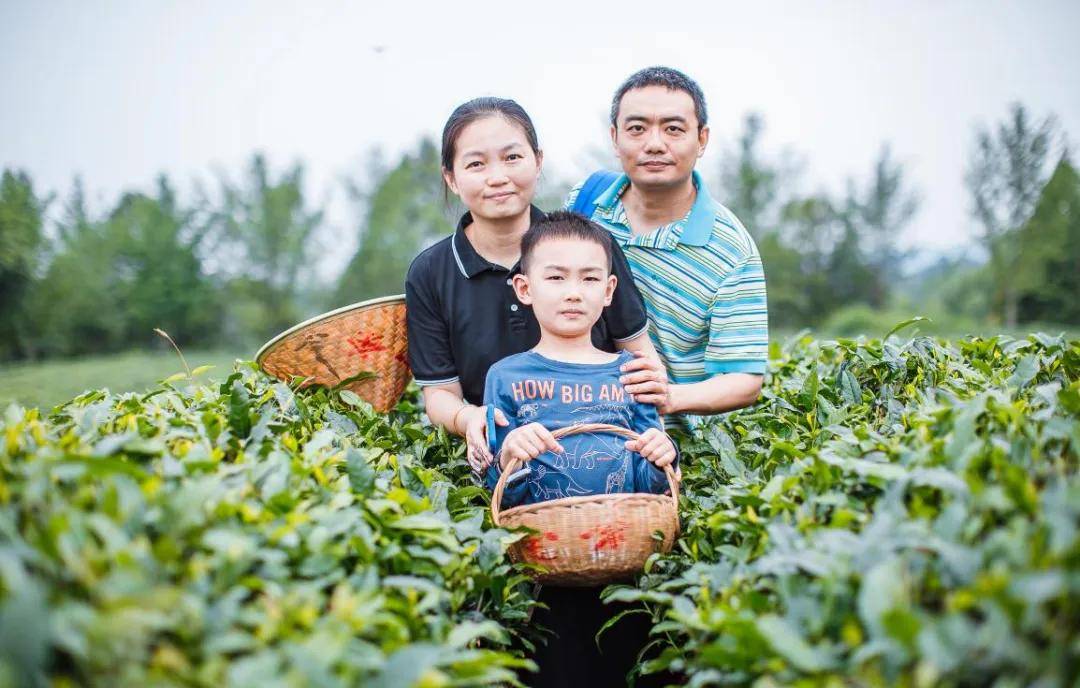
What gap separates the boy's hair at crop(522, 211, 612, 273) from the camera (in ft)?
8.78

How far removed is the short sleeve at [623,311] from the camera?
295cm

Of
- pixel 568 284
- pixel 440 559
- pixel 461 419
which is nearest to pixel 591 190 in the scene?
pixel 568 284

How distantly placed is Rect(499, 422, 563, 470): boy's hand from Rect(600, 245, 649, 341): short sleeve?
0.71m

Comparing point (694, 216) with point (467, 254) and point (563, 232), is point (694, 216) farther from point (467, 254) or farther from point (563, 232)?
point (467, 254)

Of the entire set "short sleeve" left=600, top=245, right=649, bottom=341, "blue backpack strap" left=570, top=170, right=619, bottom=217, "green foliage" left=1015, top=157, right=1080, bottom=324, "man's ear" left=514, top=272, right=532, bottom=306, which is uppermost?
"blue backpack strap" left=570, top=170, right=619, bottom=217

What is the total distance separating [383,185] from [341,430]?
75.6 ft

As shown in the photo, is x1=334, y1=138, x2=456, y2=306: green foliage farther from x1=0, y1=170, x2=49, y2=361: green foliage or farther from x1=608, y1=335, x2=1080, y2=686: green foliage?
x1=608, y1=335, x2=1080, y2=686: green foliage

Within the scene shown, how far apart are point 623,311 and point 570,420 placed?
1.85ft

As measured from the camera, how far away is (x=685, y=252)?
3158 millimetres

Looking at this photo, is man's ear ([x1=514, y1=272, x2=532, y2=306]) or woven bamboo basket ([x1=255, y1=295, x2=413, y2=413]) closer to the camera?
man's ear ([x1=514, y1=272, x2=532, y2=306])

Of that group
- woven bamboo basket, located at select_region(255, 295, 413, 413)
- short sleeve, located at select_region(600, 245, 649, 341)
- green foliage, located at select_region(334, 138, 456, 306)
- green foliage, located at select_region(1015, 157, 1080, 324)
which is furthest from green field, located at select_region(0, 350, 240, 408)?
green foliage, located at select_region(1015, 157, 1080, 324)

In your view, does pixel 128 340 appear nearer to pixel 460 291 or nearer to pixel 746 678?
pixel 460 291

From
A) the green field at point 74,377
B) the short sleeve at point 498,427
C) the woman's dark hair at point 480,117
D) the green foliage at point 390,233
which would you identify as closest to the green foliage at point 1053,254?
the green foliage at point 390,233

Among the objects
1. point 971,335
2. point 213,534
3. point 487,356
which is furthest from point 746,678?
point 971,335
